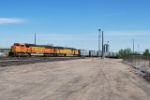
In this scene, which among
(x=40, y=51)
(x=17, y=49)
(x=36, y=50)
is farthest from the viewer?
(x=40, y=51)

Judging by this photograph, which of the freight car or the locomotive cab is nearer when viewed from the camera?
the locomotive cab

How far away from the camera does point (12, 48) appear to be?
242 feet

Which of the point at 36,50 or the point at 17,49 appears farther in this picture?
the point at 36,50

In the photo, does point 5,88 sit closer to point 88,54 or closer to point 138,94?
point 138,94

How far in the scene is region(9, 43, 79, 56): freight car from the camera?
242 feet

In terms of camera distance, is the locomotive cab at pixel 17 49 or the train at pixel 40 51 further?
the train at pixel 40 51

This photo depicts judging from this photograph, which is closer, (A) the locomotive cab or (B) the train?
(A) the locomotive cab

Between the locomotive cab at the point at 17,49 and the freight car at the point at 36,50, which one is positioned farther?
the freight car at the point at 36,50

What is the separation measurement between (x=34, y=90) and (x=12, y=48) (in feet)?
197

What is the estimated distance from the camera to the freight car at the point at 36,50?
73.8 metres

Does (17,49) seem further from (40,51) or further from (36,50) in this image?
(40,51)

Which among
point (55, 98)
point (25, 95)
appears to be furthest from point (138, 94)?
point (25, 95)

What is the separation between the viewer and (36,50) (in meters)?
85.5

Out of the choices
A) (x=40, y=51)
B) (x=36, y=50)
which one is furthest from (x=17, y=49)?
(x=40, y=51)
